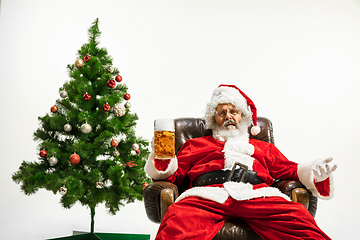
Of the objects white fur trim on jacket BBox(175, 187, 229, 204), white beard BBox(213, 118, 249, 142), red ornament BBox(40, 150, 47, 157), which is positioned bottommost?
white fur trim on jacket BBox(175, 187, 229, 204)

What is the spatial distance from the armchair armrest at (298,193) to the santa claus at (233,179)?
6 cm

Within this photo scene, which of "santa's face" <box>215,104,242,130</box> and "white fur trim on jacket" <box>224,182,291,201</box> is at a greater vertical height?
"santa's face" <box>215,104,242,130</box>

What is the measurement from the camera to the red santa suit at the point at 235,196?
1.69m

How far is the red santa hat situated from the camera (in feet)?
8.27

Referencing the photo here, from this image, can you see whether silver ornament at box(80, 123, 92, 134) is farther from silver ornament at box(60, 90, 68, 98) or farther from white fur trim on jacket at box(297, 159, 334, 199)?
white fur trim on jacket at box(297, 159, 334, 199)

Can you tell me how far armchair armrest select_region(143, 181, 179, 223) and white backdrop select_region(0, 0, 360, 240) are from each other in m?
2.03

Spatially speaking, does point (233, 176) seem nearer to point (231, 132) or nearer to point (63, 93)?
point (231, 132)

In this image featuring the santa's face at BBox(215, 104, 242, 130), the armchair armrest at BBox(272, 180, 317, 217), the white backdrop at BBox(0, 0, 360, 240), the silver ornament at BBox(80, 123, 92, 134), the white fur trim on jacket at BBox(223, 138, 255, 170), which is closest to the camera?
the armchair armrest at BBox(272, 180, 317, 217)

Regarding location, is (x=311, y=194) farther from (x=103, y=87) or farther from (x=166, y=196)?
(x=103, y=87)

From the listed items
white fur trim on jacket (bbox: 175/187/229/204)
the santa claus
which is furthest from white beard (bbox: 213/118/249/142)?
white fur trim on jacket (bbox: 175/187/229/204)

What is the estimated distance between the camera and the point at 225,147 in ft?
7.70

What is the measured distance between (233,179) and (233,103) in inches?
26.9

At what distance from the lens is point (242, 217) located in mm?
1848

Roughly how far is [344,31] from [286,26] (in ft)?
2.64
